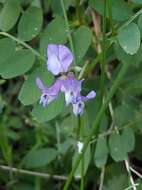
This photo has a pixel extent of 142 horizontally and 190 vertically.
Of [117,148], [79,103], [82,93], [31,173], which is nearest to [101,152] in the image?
[117,148]

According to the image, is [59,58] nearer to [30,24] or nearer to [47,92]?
[47,92]

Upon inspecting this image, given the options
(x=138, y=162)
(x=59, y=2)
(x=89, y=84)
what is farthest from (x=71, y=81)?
(x=138, y=162)

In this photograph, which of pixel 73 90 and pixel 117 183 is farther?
pixel 117 183

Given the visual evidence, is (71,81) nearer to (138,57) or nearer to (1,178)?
(138,57)

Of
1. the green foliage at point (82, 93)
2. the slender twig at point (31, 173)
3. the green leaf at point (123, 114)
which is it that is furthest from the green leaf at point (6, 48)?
the slender twig at point (31, 173)

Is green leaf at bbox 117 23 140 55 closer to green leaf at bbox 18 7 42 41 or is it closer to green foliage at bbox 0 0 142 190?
green foliage at bbox 0 0 142 190
